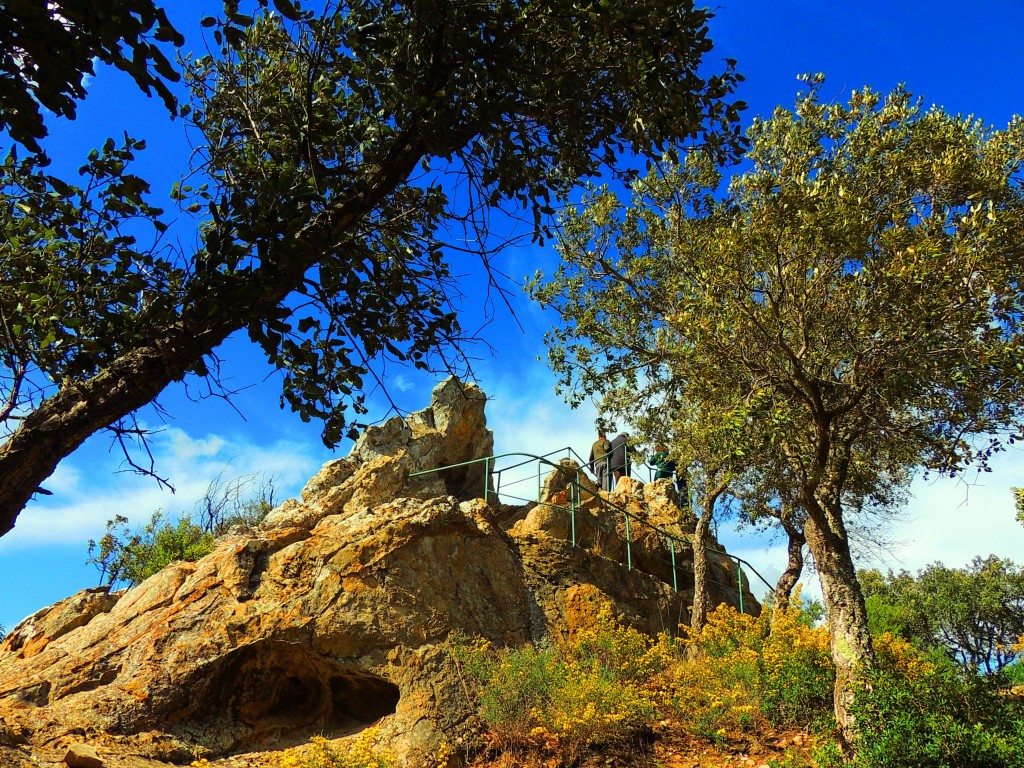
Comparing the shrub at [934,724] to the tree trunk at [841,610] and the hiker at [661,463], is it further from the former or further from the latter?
the hiker at [661,463]

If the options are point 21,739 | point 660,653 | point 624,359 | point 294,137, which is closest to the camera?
point 294,137

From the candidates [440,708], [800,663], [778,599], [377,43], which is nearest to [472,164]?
[377,43]

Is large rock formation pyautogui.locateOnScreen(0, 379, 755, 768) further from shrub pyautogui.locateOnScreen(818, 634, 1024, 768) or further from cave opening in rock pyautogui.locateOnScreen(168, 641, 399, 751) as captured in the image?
shrub pyautogui.locateOnScreen(818, 634, 1024, 768)

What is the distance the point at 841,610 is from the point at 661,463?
418 inches

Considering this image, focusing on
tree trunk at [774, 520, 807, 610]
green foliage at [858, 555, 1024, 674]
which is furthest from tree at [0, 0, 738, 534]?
green foliage at [858, 555, 1024, 674]

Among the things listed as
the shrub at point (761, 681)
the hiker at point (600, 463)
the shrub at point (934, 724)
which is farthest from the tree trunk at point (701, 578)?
the hiker at point (600, 463)

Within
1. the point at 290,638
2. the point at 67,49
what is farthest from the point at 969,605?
the point at 67,49

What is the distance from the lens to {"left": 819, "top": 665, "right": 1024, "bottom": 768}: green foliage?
7.24 metres

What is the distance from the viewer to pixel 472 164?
634cm

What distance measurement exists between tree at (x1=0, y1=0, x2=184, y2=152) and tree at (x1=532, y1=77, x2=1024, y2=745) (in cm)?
657

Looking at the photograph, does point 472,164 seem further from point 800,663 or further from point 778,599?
point 778,599

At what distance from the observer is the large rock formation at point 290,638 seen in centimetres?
868

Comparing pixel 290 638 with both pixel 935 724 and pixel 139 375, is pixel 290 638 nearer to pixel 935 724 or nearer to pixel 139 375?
pixel 139 375

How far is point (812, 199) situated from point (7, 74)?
9.26m
